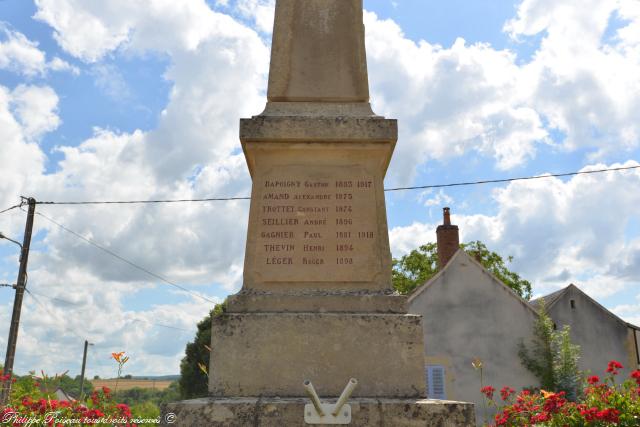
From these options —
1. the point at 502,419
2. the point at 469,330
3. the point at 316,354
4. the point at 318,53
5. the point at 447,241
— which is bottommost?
the point at 502,419

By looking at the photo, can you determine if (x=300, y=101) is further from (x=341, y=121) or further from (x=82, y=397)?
(x=82, y=397)

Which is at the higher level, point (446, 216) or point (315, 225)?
point (446, 216)

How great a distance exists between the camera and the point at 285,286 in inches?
168

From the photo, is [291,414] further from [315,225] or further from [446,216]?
[446,216]

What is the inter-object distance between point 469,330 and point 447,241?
181 inches

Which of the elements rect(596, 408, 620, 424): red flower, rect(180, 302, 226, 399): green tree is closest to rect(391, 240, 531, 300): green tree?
rect(180, 302, 226, 399): green tree

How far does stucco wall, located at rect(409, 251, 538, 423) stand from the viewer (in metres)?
17.6

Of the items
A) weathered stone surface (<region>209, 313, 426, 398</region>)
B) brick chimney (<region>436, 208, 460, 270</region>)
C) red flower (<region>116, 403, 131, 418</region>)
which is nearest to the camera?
weathered stone surface (<region>209, 313, 426, 398</region>)

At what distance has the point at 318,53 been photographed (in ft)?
16.7

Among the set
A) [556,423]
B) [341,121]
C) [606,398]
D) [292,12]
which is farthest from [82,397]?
[606,398]

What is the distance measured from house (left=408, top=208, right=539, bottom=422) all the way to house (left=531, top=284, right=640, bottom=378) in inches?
77.2

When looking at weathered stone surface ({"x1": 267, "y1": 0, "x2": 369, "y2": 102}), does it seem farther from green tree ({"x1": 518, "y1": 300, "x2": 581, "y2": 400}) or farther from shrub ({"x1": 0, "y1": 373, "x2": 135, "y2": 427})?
green tree ({"x1": 518, "y1": 300, "x2": 581, "y2": 400})

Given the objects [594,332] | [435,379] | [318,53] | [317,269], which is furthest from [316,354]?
[594,332]

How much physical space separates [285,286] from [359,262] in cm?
58
